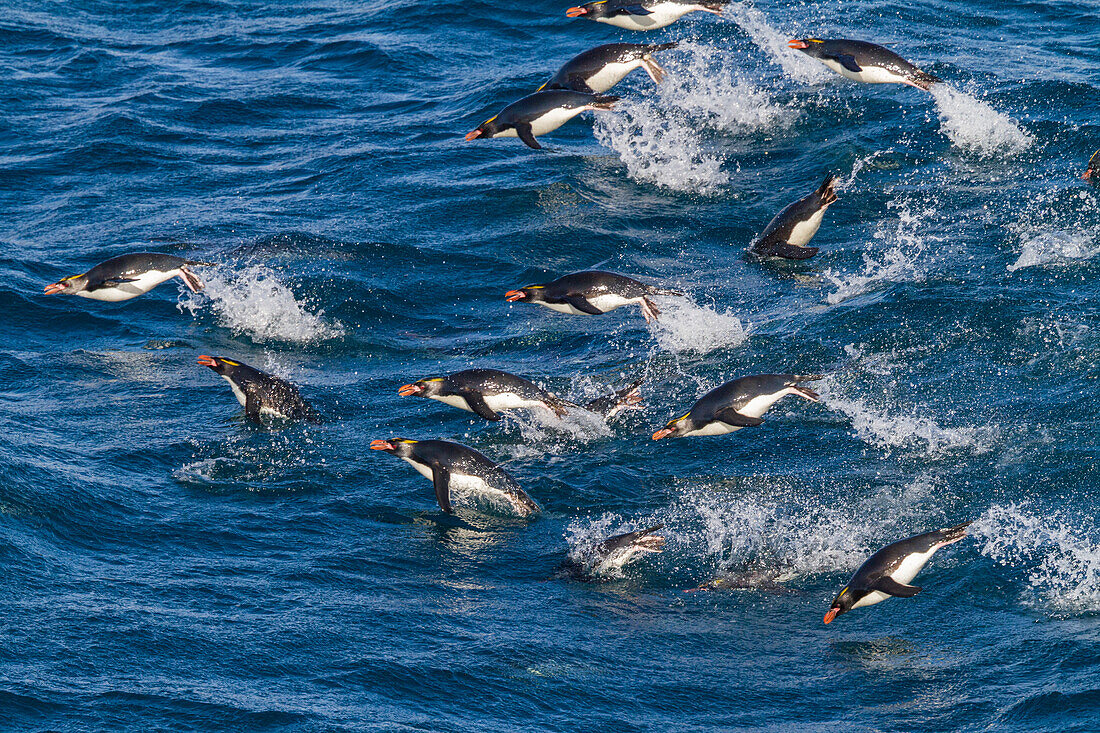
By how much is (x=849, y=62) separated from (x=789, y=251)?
245cm

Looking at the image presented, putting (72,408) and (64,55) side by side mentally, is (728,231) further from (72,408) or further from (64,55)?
(64,55)

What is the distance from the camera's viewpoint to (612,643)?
8.25 metres

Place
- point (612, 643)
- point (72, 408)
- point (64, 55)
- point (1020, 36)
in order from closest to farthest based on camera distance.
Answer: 1. point (612, 643)
2. point (72, 408)
3. point (1020, 36)
4. point (64, 55)

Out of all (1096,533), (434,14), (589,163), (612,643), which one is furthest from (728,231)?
(434,14)

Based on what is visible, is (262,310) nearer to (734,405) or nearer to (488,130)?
(488,130)

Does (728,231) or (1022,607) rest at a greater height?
(728,231)

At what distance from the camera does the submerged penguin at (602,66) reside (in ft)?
47.3

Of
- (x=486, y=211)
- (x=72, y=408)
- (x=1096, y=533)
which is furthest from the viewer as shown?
(x=486, y=211)

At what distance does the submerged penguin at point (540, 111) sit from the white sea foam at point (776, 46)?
5.41 m

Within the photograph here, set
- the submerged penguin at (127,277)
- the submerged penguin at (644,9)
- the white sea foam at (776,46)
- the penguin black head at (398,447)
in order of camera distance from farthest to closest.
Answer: the white sea foam at (776,46), the submerged penguin at (644,9), the submerged penguin at (127,277), the penguin black head at (398,447)

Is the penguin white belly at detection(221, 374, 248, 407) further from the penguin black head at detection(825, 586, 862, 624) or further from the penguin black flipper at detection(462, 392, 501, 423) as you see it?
the penguin black head at detection(825, 586, 862, 624)

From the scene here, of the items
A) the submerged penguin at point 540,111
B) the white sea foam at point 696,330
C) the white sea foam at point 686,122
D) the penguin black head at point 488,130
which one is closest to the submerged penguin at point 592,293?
the white sea foam at point 696,330

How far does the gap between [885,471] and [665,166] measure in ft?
22.3

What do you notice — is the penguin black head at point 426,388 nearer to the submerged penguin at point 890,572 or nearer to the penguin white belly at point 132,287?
the penguin white belly at point 132,287
